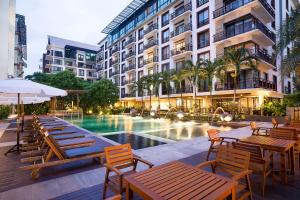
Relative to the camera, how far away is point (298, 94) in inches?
688

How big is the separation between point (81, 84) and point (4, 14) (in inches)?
555

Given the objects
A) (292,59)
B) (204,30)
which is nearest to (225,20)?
(204,30)

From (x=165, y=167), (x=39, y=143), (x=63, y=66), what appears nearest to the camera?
(x=165, y=167)

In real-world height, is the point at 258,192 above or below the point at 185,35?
below

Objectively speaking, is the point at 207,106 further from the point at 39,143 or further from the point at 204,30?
the point at 39,143

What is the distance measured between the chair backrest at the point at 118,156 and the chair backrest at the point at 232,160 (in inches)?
73.7

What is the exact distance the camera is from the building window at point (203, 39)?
25828 millimetres

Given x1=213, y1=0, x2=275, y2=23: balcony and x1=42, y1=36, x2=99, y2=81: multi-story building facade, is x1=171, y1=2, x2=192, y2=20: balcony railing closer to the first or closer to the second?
x1=213, y1=0, x2=275, y2=23: balcony

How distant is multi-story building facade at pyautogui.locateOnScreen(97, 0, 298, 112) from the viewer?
858 inches

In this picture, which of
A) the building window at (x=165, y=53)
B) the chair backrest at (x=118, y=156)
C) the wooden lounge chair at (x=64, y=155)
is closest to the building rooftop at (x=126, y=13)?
the building window at (x=165, y=53)

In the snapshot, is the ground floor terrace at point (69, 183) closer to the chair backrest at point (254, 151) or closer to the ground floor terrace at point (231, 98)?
the chair backrest at point (254, 151)

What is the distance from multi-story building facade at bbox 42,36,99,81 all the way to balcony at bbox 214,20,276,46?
48.1m

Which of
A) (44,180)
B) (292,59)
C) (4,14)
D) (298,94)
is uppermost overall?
(4,14)

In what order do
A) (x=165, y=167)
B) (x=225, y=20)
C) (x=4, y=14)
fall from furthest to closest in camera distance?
1. (x=225, y=20)
2. (x=4, y=14)
3. (x=165, y=167)
